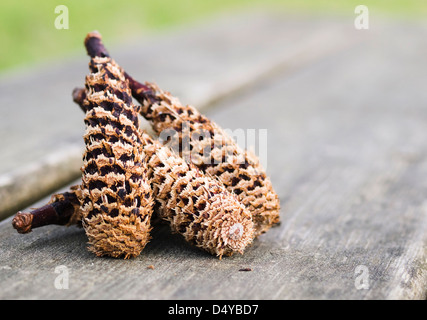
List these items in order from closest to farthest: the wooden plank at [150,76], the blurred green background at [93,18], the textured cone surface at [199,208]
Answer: the textured cone surface at [199,208]
the wooden plank at [150,76]
the blurred green background at [93,18]

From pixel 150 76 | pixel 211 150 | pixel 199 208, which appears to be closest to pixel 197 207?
pixel 199 208

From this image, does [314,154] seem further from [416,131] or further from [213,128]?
[213,128]

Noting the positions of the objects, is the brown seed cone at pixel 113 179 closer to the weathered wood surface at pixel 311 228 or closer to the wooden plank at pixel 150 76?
the weathered wood surface at pixel 311 228

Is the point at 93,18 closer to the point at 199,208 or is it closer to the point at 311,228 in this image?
the point at 311,228

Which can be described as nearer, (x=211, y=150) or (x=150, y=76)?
(x=211, y=150)

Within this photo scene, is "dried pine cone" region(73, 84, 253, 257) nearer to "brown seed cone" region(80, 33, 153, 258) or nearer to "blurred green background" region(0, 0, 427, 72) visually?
"brown seed cone" region(80, 33, 153, 258)

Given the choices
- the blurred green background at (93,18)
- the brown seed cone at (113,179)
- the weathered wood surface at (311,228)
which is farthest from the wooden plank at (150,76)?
the blurred green background at (93,18)
